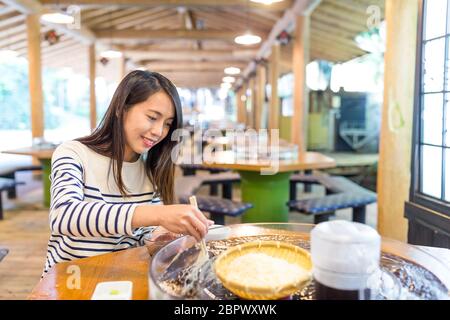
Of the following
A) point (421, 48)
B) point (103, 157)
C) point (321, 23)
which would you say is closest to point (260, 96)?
point (321, 23)

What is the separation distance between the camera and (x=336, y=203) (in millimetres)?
3605

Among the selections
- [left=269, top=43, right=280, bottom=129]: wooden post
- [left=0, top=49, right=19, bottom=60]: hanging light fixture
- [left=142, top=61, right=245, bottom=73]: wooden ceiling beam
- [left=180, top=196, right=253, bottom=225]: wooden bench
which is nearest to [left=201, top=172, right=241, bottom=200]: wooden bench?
[left=180, top=196, right=253, bottom=225]: wooden bench

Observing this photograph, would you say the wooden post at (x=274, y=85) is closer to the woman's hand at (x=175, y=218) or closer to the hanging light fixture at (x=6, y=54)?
the hanging light fixture at (x=6, y=54)

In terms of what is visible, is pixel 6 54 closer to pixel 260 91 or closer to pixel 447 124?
pixel 447 124

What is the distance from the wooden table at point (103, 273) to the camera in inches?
39.0

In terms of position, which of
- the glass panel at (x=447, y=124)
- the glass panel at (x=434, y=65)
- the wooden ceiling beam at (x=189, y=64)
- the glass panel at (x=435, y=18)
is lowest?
the glass panel at (x=447, y=124)

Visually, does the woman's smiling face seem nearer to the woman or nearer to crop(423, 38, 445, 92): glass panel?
the woman

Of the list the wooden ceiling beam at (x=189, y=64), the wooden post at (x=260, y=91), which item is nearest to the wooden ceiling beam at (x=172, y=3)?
the wooden post at (x=260, y=91)

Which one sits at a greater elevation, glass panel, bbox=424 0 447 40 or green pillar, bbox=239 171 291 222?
glass panel, bbox=424 0 447 40

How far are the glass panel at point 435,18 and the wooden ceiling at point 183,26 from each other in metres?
3.13

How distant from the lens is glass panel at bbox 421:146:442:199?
99.0 inches

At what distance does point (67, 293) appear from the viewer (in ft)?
3.25

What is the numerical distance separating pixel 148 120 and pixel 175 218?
0.53 meters

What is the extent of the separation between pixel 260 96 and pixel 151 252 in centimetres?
1301
